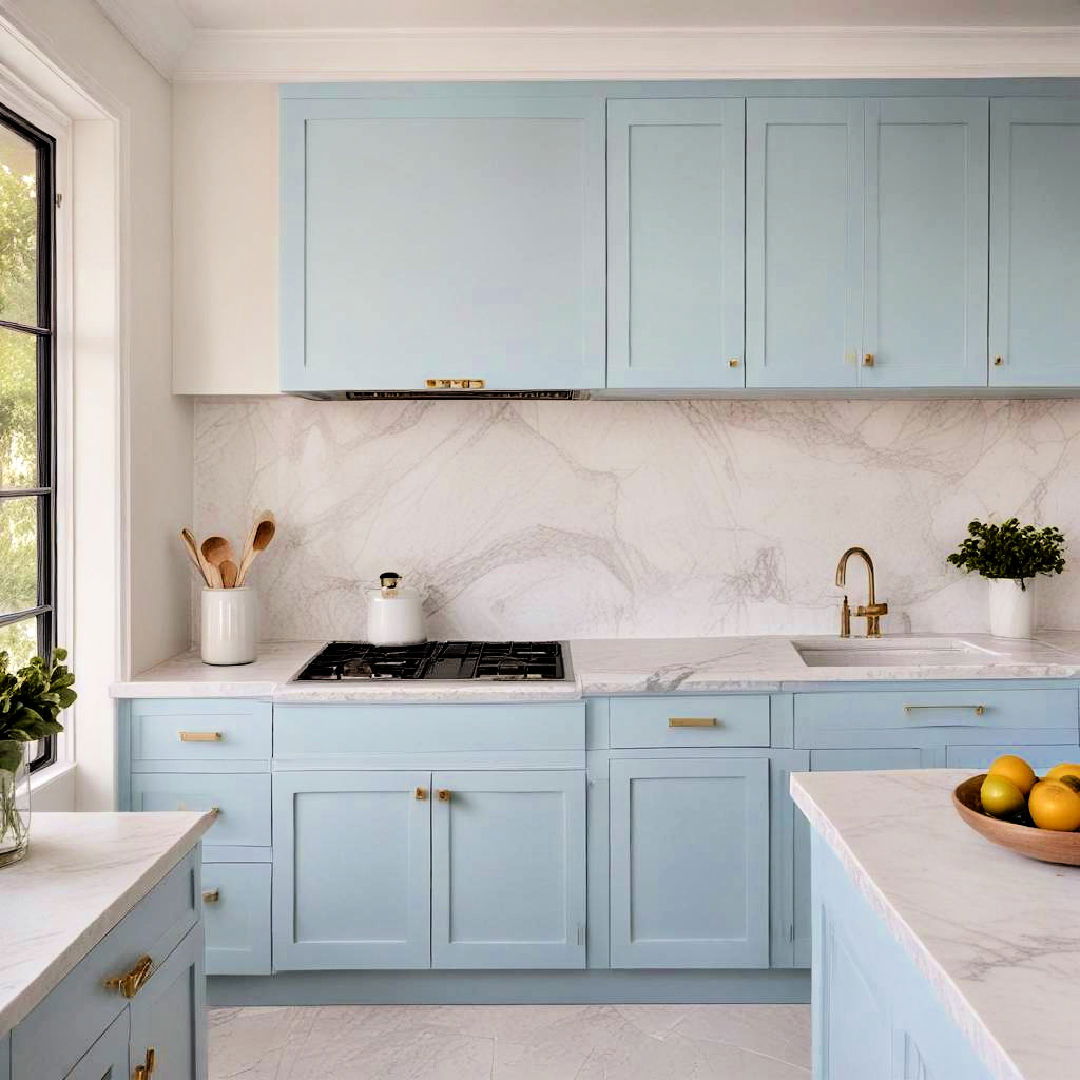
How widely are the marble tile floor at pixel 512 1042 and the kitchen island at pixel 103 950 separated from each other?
90 centimetres

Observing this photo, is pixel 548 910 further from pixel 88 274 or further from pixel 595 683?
pixel 88 274

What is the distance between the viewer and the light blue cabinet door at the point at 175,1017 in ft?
4.78

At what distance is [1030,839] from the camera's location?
51.5 inches

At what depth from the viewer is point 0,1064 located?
3.55ft

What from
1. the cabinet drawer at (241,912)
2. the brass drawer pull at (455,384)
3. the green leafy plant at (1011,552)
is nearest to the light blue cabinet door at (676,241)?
the brass drawer pull at (455,384)

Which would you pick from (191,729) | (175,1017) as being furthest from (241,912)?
(175,1017)

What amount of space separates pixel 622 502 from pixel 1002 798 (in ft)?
6.64

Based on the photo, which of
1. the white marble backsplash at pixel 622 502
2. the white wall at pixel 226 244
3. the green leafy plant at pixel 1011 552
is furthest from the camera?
the white marble backsplash at pixel 622 502

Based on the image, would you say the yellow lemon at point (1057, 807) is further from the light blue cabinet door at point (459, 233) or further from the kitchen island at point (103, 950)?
the light blue cabinet door at point (459, 233)

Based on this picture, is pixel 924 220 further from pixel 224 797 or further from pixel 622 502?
pixel 224 797

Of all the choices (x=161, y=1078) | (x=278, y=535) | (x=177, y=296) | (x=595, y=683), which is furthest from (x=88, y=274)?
(x=161, y=1078)

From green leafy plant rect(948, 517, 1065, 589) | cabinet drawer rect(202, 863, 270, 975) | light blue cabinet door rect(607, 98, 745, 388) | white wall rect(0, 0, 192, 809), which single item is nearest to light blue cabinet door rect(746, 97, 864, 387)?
light blue cabinet door rect(607, 98, 745, 388)

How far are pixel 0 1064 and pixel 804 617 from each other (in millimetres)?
2662

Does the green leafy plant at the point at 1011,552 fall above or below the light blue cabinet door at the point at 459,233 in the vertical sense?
below
